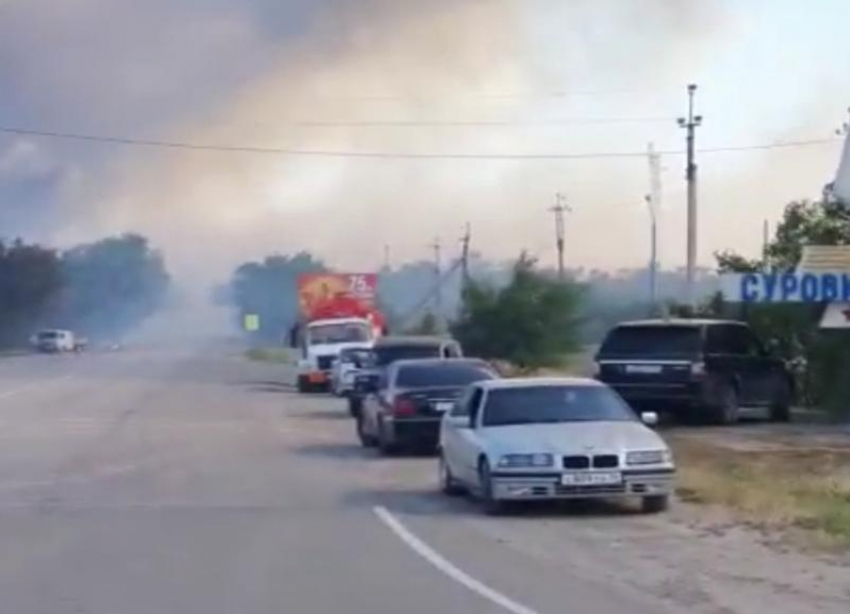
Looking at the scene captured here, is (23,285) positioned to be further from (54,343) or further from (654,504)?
(654,504)

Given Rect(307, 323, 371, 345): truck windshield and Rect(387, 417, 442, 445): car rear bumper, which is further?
Rect(307, 323, 371, 345): truck windshield

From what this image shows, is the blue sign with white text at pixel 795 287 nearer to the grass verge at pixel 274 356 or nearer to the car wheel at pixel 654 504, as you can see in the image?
the car wheel at pixel 654 504

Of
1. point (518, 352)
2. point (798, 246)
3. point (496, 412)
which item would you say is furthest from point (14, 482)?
point (518, 352)

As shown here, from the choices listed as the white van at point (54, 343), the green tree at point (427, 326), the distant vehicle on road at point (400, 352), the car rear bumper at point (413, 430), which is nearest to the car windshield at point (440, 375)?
the car rear bumper at point (413, 430)

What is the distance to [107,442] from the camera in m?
37.6

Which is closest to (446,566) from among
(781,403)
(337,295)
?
(781,403)

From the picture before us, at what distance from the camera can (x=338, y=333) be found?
68000 millimetres

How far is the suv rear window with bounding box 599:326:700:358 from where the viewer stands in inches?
1535

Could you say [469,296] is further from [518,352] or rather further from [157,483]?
[157,483]

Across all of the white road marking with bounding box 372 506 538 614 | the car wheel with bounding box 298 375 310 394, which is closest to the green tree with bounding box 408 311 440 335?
the car wheel with bounding box 298 375 310 394

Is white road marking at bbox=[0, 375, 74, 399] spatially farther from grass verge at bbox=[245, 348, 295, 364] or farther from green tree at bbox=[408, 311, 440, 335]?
grass verge at bbox=[245, 348, 295, 364]

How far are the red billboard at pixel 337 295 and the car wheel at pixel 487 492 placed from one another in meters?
49.6

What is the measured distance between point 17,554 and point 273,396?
43697 millimetres

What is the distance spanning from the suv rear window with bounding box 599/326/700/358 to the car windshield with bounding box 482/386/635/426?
14115 mm
